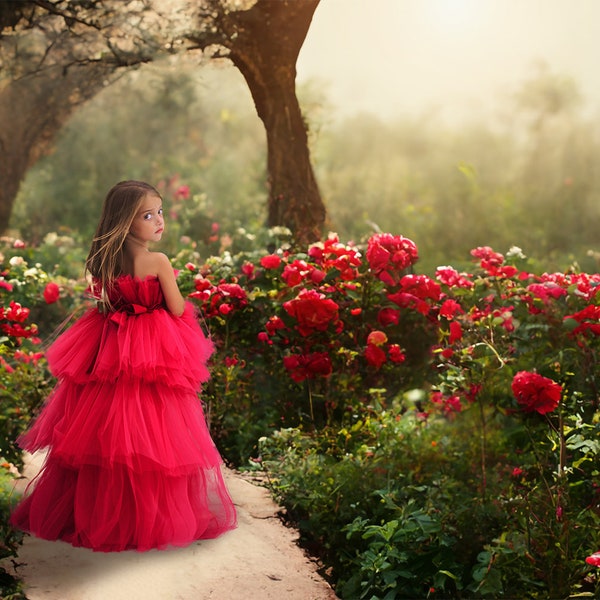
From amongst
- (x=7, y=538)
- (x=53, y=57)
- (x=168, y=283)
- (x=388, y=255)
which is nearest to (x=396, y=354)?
(x=388, y=255)

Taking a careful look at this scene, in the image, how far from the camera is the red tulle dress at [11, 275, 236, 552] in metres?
3.19

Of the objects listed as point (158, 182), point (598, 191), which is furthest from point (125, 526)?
point (158, 182)

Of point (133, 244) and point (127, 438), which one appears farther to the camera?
point (133, 244)

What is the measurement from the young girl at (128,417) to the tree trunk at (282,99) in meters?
2.44

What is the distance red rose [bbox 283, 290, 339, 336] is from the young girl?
2.41 ft

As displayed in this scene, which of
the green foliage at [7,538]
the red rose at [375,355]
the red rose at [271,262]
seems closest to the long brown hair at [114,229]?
the green foliage at [7,538]

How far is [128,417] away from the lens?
3.19 meters

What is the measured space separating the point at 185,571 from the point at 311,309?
1448mm

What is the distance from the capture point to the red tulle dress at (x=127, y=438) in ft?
10.5

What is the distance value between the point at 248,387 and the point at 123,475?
1534mm

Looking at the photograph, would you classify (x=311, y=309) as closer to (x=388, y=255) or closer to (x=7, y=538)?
(x=388, y=255)

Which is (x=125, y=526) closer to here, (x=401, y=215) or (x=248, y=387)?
(x=248, y=387)

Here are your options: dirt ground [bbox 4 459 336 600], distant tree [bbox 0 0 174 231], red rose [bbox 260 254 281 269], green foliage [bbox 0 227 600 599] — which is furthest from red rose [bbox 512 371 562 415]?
distant tree [bbox 0 0 174 231]

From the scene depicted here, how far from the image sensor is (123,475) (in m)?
3.22
